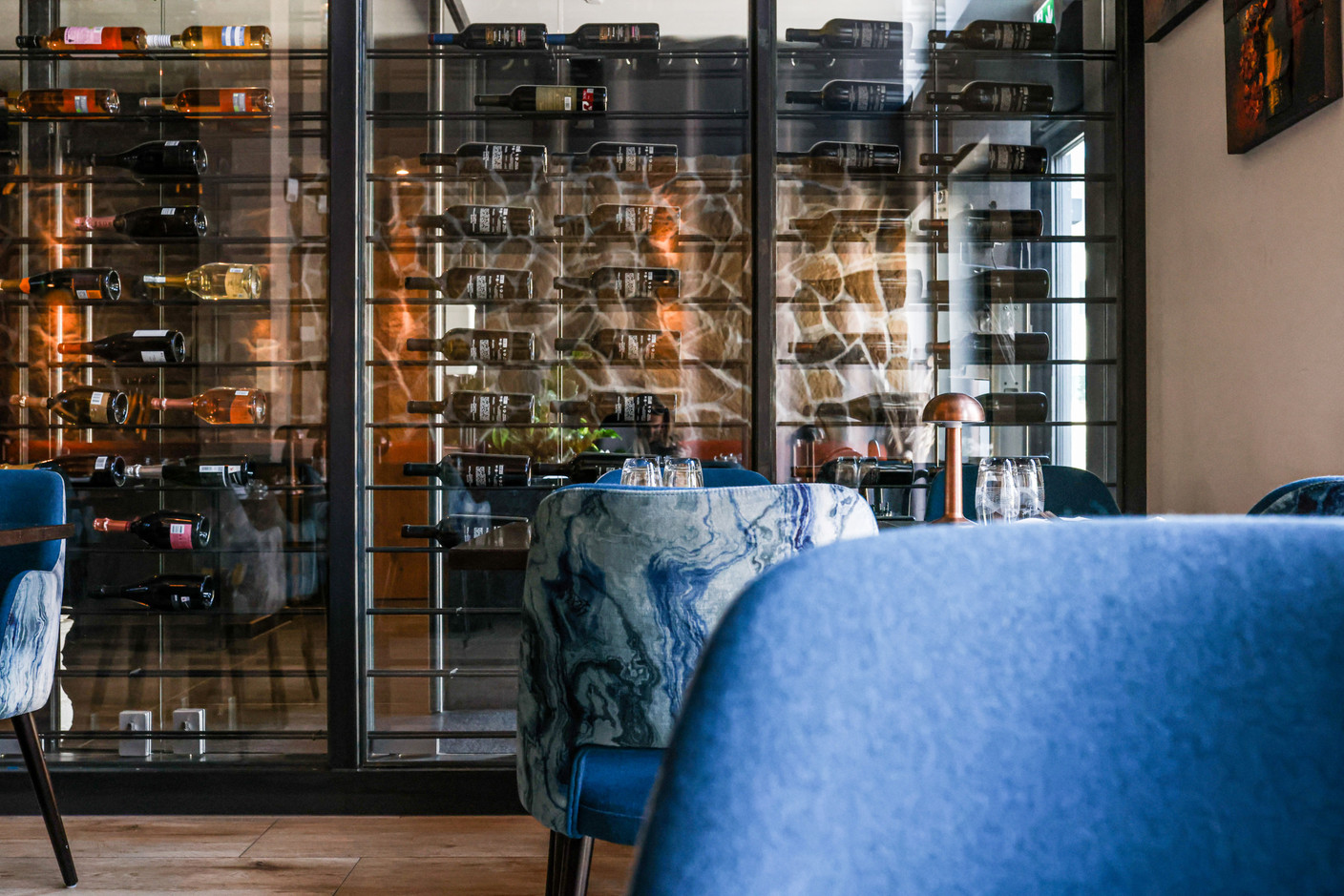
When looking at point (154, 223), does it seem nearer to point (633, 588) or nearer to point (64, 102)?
point (64, 102)

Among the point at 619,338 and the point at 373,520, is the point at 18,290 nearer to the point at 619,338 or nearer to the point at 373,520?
the point at 373,520

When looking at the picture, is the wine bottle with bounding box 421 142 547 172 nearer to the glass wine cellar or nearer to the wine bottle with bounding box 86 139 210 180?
the glass wine cellar

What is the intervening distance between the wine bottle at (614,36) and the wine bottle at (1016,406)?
1.28 m

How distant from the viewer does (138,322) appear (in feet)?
8.86

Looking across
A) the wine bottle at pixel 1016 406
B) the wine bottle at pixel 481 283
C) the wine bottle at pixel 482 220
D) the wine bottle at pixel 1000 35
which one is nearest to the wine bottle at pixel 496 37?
the wine bottle at pixel 482 220

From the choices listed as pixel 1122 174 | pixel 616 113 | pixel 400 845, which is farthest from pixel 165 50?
pixel 1122 174

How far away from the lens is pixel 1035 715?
28cm

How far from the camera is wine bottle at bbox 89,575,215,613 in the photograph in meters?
2.65

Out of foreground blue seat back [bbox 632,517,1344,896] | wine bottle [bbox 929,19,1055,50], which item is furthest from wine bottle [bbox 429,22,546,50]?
foreground blue seat back [bbox 632,517,1344,896]

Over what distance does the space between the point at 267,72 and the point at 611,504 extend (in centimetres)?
215

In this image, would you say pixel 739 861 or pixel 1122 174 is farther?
pixel 1122 174

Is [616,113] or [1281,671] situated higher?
[616,113]

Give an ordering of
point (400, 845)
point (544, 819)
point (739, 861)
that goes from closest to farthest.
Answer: point (739, 861), point (544, 819), point (400, 845)

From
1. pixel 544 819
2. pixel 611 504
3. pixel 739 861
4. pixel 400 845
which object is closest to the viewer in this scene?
pixel 739 861
